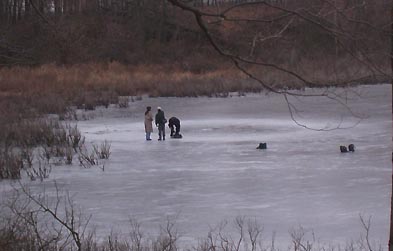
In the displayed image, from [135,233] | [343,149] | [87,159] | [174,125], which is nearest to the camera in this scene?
[135,233]

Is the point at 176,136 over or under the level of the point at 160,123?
under

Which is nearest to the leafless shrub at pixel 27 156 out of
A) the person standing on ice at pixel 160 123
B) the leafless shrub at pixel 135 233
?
the person standing on ice at pixel 160 123

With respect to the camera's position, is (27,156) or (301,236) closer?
(301,236)

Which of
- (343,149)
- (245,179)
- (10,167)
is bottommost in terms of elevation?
(245,179)

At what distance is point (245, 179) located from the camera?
13617 millimetres

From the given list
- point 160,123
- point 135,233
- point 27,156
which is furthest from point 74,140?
point 135,233

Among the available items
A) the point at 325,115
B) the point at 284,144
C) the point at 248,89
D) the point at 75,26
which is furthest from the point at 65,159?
the point at 248,89

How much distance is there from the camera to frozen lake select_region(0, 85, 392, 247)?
10.1 m

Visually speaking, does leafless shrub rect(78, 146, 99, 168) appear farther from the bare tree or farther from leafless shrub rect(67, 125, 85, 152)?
the bare tree

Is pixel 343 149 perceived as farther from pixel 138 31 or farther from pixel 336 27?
pixel 138 31

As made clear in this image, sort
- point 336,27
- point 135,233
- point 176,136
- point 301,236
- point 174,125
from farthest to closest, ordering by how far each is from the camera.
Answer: point 174,125 → point 176,136 → point 135,233 → point 301,236 → point 336,27

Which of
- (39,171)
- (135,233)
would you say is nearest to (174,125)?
(39,171)

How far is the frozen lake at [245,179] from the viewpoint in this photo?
1015 cm

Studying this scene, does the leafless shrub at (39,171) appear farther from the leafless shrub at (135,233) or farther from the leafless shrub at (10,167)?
the leafless shrub at (135,233)
